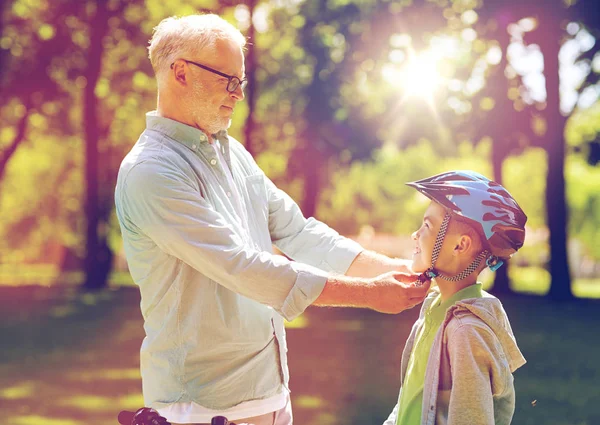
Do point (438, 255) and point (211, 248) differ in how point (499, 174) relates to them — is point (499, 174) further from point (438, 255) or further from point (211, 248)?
point (211, 248)

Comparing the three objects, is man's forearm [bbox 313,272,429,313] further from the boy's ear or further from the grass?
the grass

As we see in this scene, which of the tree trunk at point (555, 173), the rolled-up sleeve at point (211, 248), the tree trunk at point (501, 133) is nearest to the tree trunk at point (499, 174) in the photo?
the tree trunk at point (501, 133)

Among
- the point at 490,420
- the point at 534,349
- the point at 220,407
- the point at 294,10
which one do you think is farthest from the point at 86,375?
the point at 294,10

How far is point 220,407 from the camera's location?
3572mm

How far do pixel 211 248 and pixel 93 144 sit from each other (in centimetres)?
2268

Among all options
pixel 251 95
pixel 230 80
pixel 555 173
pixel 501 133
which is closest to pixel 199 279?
pixel 230 80

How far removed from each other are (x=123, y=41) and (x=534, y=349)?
1888 cm

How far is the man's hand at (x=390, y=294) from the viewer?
3463mm

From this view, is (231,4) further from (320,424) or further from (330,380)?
(320,424)

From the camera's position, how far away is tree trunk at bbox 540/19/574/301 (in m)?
→ 22.2

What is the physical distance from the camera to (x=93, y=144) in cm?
2517

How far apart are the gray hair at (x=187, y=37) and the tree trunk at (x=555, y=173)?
65.0 feet

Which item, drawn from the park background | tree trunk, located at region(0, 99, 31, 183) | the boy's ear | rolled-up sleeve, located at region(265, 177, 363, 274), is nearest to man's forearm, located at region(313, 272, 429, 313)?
the boy's ear

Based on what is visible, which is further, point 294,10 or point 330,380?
point 294,10
